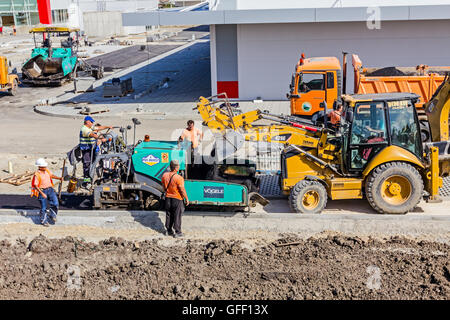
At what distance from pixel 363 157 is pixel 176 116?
1190cm

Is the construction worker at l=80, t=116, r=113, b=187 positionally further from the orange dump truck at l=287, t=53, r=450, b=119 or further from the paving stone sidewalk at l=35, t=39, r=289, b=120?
the paving stone sidewalk at l=35, t=39, r=289, b=120

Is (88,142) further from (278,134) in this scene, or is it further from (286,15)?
(286,15)

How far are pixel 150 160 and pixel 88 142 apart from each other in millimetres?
2276

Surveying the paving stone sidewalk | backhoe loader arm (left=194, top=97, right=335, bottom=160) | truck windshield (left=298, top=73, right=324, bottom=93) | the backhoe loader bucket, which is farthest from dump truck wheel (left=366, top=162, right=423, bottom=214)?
the paving stone sidewalk

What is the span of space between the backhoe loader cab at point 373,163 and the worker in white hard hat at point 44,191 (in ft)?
15.1

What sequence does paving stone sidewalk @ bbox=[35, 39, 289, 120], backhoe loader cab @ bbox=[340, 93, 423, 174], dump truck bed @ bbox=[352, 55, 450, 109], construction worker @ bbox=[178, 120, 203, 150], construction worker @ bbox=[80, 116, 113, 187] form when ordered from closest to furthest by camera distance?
backhoe loader cab @ bbox=[340, 93, 423, 174]
construction worker @ bbox=[178, 120, 203, 150]
construction worker @ bbox=[80, 116, 113, 187]
dump truck bed @ bbox=[352, 55, 450, 109]
paving stone sidewalk @ bbox=[35, 39, 289, 120]

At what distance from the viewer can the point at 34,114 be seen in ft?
76.9

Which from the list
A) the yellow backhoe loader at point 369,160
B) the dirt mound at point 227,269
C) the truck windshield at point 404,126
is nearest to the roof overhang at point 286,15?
the yellow backhoe loader at point 369,160

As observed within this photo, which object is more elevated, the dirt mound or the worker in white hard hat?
the worker in white hard hat

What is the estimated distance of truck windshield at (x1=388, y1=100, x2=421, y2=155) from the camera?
10.6m

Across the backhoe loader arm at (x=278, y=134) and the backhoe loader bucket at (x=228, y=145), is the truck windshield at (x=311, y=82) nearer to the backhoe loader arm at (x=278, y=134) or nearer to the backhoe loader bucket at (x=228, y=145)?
the backhoe loader arm at (x=278, y=134)

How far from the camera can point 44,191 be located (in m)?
11.0

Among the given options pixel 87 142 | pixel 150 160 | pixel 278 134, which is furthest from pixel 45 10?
pixel 278 134

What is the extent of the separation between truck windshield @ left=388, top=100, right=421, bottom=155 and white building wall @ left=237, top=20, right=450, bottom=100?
43.8 ft
